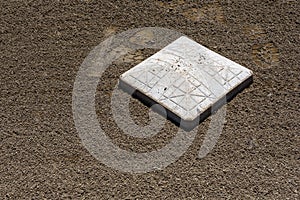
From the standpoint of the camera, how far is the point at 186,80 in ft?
15.9

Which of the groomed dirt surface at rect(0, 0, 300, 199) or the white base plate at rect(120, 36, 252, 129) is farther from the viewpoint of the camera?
the white base plate at rect(120, 36, 252, 129)

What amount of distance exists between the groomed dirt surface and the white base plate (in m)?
0.12

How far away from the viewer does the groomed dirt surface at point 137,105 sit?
13.5 feet

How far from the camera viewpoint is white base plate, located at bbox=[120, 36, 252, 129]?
4.63 m

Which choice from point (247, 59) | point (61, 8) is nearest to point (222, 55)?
point (247, 59)

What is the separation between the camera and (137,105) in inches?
187

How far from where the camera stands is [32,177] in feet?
13.8

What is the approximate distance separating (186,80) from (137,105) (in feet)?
1.65

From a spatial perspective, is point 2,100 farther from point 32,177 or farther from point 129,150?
point 129,150

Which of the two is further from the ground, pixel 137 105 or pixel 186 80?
pixel 186 80

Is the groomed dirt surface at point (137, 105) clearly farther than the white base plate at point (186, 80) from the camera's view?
No

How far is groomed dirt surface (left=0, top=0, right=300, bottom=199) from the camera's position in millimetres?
4125

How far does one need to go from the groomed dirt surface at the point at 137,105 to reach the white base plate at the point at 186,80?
0.12m

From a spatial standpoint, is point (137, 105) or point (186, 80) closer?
point (137, 105)
